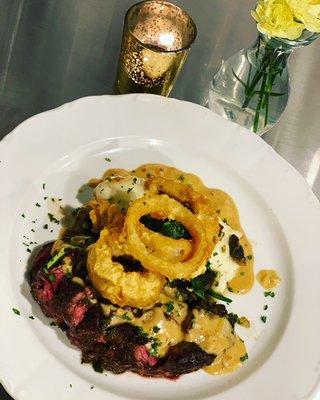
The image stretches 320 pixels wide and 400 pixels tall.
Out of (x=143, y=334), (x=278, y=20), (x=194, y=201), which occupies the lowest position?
(x=143, y=334)

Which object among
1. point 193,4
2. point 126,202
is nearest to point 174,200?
point 126,202

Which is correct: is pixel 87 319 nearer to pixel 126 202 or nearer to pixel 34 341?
pixel 34 341

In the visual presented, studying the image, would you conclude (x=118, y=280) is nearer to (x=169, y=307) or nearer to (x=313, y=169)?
(x=169, y=307)

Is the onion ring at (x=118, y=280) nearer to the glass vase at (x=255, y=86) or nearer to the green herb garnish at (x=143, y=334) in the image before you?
the green herb garnish at (x=143, y=334)

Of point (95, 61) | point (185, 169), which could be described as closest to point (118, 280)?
point (185, 169)

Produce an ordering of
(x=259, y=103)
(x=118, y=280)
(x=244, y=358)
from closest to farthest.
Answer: (x=118, y=280), (x=244, y=358), (x=259, y=103)

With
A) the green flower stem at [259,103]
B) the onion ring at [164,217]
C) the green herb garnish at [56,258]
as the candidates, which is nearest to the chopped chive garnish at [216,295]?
the onion ring at [164,217]
